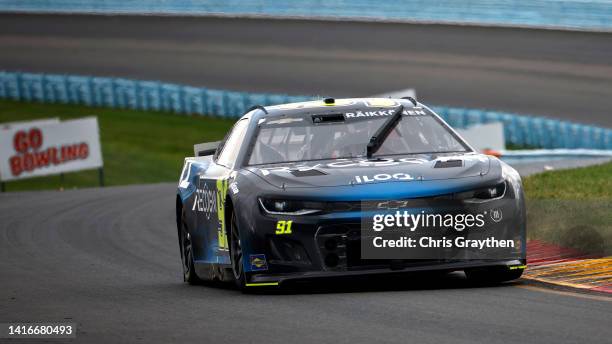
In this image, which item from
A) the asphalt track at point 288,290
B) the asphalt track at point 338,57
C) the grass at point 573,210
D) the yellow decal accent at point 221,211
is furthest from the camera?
the asphalt track at point 338,57

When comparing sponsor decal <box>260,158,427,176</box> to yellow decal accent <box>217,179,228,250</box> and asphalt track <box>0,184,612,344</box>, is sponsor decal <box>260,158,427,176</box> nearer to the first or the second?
yellow decal accent <box>217,179,228,250</box>

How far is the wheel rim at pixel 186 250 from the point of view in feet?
37.9

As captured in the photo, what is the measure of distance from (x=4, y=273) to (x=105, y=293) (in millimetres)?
2827

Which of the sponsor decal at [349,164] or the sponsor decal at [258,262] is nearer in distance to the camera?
the sponsor decal at [258,262]

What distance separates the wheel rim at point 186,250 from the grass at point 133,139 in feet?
66.5

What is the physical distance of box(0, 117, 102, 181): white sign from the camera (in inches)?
1178

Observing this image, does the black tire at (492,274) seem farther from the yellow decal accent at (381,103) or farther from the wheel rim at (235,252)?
the yellow decal accent at (381,103)

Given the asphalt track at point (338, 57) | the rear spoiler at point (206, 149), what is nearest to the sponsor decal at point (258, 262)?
the rear spoiler at point (206, 149)

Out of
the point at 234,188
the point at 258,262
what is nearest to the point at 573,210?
the point at 234,188

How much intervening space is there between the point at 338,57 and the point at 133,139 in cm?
780

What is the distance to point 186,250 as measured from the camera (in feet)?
38.4

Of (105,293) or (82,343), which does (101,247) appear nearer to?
(105,293)

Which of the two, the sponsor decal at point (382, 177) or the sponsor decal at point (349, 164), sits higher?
the sponsor decal at point (382, 177)

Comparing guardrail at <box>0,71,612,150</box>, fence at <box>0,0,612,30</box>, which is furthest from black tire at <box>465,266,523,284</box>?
fence at <box>0,0,612,30</box>
